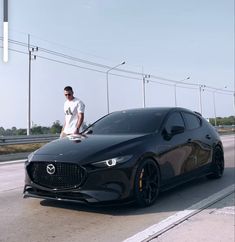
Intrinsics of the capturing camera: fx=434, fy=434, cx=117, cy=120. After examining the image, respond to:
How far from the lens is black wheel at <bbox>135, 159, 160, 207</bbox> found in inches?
225

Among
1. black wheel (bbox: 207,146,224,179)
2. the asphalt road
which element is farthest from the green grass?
the asphalt road

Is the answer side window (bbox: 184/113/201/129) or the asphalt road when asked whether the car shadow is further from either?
side window (bbox: 184/113/201/129)

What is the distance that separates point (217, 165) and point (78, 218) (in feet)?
13.3

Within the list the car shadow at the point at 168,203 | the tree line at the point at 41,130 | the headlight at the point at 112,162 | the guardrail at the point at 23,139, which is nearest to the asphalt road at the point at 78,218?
the car shadow at the point at 168,203

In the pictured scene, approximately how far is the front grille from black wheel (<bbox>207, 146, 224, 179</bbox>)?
3.73 m

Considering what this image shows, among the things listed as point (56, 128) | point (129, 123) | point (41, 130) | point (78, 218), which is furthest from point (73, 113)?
point (41, 130)

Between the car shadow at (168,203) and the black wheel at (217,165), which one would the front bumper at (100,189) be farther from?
the black wheel at (217,165)

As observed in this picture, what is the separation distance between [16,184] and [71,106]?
5.99 ft

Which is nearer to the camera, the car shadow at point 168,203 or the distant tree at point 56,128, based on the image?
the car shadow at point 168,203

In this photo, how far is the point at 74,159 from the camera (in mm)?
5414

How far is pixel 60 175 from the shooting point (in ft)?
17.9

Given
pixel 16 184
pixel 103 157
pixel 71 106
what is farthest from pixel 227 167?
pixel 103 157

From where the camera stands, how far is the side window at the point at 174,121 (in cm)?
685

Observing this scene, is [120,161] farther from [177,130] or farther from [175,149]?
[177,130]
